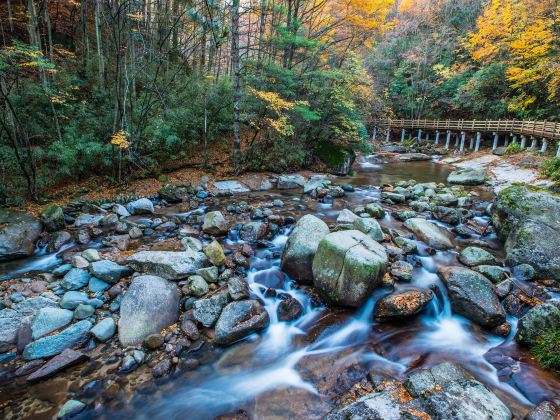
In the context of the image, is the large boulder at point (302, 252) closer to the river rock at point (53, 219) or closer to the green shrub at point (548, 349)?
the green shrub at point (548, 349)

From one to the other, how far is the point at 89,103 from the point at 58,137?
7.31 ft

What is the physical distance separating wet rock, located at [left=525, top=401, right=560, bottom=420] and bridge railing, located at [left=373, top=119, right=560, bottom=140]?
1796 cm

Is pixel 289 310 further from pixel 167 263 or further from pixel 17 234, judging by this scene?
pixel 17 234

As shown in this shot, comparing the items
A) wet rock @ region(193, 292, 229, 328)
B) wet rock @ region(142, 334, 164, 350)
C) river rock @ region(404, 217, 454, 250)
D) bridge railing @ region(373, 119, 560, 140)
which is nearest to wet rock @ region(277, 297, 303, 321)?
wet rock @ region(193, 292, 229, 328)

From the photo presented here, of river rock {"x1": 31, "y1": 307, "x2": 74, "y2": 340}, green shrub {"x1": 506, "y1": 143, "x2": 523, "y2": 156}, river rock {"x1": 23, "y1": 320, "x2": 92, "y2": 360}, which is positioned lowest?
river rock {"x1": 23, "y1": 320, "x2": 92, "y2": 360}

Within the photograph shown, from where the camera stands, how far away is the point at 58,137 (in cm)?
875

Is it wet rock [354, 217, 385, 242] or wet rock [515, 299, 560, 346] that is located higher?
wet rock [354, 217, 385, 242]

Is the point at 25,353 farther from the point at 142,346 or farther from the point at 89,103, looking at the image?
the point at 89,103

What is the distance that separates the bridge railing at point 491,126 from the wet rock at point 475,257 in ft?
48.4

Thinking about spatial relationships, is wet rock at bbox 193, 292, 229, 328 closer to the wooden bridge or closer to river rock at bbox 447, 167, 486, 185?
river rock at bbox 447, 167, 486, 185

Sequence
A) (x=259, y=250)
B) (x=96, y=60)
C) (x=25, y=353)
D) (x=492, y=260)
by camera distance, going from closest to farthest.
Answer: (x=25, y=353) < (x=492, y=260) < (x=259, y=250) < (x=96, y=60)

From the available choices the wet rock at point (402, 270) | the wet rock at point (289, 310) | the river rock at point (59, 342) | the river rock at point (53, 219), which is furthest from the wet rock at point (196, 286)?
the river rock at point (53, 219)

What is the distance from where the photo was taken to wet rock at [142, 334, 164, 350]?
3.87 metres

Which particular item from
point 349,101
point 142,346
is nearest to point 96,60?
point 349,101
